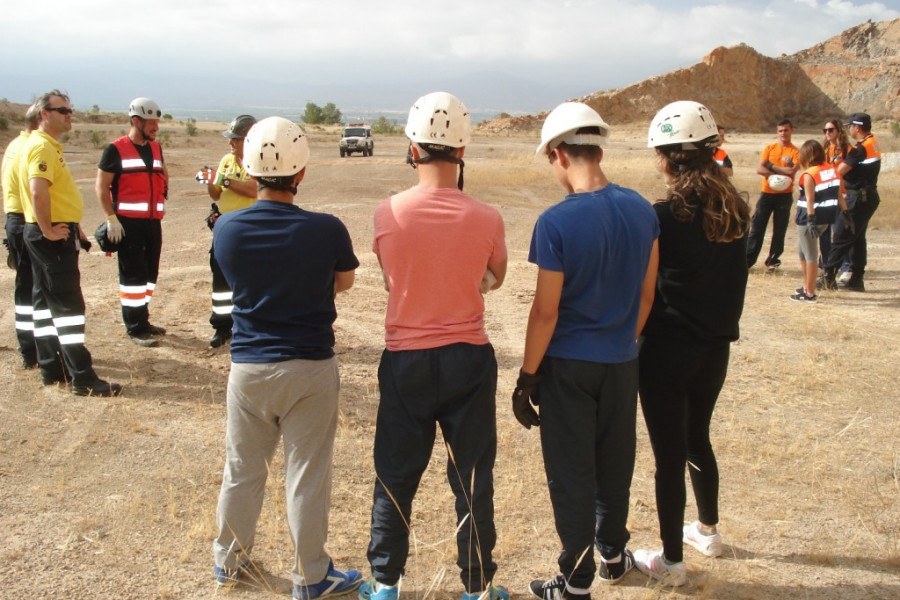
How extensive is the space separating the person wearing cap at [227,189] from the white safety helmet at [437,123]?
3391mm

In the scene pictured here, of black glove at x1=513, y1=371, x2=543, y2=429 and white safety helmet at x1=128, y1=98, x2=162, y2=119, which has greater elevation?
white safety helmet at x1=128, y1=98, x2=162, y2=119

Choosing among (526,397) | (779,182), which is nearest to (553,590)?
(526,397)

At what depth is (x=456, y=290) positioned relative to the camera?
9.96 ft

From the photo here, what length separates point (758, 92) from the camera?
5953cm

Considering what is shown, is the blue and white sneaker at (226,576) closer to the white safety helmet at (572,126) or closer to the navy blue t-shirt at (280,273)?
the navy blue t-shirt at (280,273)

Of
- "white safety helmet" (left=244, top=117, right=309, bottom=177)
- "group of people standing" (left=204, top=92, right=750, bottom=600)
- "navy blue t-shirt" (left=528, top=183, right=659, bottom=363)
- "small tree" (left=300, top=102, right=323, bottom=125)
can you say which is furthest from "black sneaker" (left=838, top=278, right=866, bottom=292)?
"small tree" (left=300, top=102, right=323, bottom=125)

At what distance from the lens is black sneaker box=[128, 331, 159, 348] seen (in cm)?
689

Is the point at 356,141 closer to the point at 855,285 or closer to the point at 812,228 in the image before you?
the point at 855,285

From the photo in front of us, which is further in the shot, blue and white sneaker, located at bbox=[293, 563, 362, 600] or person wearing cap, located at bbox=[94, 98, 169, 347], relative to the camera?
person wearing cap, located at bbox=[94, 98, 169, 347]

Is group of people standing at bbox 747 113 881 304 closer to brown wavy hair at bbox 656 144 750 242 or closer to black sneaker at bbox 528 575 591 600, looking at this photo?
brown wavy hair at bbox 656 144 750 242

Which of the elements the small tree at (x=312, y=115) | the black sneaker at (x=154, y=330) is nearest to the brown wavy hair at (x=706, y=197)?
the black sneaker at (x=154, y=330)

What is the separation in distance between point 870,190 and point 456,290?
25.9 ft

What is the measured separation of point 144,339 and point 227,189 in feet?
5.40

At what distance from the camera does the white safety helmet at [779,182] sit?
9523mm
